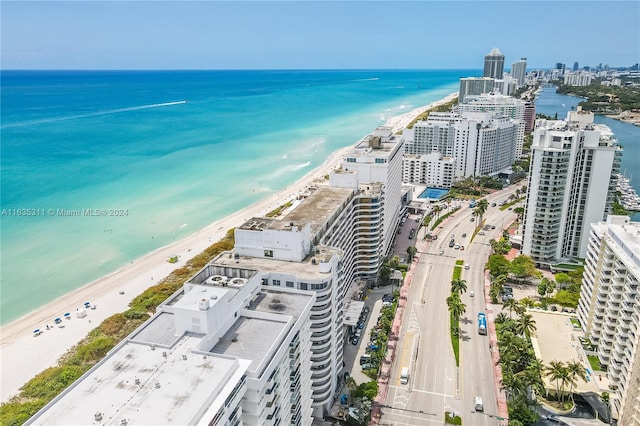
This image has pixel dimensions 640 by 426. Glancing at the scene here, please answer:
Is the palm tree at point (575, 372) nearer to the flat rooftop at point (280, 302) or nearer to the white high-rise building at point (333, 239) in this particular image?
the white high-rise building at point (333, 239)

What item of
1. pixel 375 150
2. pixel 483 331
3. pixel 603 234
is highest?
pixel 375 150

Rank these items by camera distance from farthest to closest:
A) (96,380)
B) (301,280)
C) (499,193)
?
(499,193)
(301,280)
(96,380)

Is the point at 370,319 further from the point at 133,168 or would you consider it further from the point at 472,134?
the point at 133,168

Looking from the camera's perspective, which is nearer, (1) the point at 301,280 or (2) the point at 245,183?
(1) the point at 301,280

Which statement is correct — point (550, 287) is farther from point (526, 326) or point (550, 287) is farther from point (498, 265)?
point (526, 326)

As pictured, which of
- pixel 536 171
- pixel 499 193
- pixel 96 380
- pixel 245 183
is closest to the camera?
pixel 96 380

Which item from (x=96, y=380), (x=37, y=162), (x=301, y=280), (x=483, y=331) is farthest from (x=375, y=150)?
(x=37, y=162)

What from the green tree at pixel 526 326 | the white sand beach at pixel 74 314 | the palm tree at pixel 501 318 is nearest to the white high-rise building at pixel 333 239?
the palm tree at pixel 501 318
